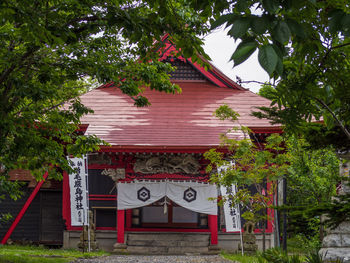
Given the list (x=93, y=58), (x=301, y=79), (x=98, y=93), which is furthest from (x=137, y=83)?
(x=98, y=93)

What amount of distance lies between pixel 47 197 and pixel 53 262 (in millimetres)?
7004

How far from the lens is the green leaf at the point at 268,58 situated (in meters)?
1.89

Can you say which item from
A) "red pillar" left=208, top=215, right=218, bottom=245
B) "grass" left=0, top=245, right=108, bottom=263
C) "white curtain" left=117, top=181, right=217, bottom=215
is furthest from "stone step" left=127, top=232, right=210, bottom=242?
"grass" left=0, top=245, right=108, bottom=263

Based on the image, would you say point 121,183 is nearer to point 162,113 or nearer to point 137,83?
point 162,113

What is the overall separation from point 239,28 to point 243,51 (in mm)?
104

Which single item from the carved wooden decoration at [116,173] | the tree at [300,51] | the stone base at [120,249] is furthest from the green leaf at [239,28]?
the stone base at [120,249]

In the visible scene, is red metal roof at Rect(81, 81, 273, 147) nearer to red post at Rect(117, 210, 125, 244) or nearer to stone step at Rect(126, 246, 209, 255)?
A: red post at Rect(117, 210, 125, 244)

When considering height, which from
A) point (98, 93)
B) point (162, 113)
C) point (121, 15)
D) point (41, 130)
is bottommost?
point (41, 130)

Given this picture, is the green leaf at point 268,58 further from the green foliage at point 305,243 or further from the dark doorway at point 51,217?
the dark doorway at point 51,217

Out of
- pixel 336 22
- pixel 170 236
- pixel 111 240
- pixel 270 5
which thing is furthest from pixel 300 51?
pixel 111 240

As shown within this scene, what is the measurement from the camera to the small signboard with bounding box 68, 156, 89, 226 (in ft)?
44.5

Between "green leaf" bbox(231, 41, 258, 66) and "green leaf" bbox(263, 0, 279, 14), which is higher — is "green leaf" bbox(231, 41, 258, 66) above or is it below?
below

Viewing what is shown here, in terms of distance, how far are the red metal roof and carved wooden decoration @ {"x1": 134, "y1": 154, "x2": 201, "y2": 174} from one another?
498 millimetres

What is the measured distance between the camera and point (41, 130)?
909cm
